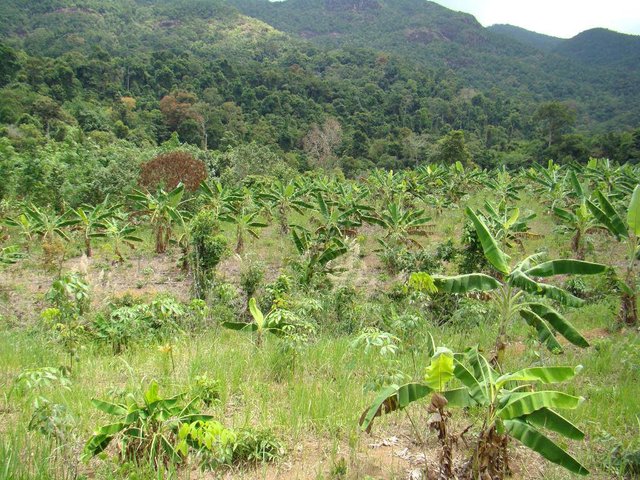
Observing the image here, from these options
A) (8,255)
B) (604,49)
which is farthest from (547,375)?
(604,49)

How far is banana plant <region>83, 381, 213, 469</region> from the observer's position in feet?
9.06

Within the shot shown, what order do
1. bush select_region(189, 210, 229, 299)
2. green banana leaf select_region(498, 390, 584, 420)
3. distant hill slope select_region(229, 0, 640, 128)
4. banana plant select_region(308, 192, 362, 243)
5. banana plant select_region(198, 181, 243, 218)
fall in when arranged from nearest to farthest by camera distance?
green banana leaf select_region(498, 390, 584, 420)
bush select_region(189, 210, 229, 299)
banana plant select_region(308, 192, 362, 243)
banana plant select_region(198, 181, 243, 218)
distant hill slope select_region(229, 0, 640, 128)

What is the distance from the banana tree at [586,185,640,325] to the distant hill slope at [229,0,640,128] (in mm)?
59861

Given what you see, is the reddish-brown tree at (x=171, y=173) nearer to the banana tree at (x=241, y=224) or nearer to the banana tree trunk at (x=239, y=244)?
the banana tree at (x=241, y=224)

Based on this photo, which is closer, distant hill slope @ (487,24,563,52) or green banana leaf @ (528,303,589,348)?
green banana leaf @ (528,303,589,348)

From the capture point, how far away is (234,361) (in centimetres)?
447

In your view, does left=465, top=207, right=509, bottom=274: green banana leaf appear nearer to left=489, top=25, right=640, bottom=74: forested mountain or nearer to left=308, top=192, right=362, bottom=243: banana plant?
left=308, top=192, right=362, bottom=243: banana plant

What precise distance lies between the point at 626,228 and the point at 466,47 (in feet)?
403

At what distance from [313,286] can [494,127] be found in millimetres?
51965

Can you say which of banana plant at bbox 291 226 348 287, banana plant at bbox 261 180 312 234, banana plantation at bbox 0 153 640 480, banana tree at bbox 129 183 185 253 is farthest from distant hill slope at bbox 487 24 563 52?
banana plantation at bbox 0 153 640 480

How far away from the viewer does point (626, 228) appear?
673cm

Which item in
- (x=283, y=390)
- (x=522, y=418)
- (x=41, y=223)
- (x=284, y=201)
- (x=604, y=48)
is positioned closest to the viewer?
(x=522, y=418)

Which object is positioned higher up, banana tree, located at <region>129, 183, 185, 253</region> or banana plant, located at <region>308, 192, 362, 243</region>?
banana plant, located at <region>308, 192, 362, 243</region>

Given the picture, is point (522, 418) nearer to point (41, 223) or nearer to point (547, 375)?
point (547, 375)
